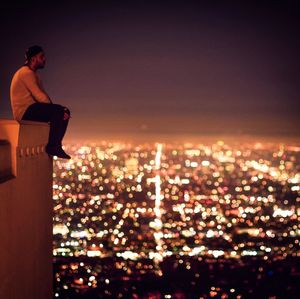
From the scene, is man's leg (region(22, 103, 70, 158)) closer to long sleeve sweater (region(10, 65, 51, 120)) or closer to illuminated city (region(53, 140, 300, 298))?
long sleeve sweater (region(10, 65, 51, 120))

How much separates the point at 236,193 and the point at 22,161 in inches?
1115

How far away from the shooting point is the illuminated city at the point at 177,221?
14984 millimetres

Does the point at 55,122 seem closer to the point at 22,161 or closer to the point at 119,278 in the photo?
the point at 22,161

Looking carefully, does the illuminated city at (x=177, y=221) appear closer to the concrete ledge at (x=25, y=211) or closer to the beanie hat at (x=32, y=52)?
the concrete ledge at (x=25, y=211)

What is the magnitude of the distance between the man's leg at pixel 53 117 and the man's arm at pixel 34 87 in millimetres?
49

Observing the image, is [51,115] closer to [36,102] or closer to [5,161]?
[36,102]

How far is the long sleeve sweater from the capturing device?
5.82m

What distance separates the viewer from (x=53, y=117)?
592cm

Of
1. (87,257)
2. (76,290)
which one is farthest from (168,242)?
(76,290)

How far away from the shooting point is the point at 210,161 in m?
37.0

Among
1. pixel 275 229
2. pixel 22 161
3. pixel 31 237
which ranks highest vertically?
pixel 22 161

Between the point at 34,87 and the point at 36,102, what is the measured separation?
132 mm

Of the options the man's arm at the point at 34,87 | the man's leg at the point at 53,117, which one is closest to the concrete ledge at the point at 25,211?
the man's leg at the point at 53,117

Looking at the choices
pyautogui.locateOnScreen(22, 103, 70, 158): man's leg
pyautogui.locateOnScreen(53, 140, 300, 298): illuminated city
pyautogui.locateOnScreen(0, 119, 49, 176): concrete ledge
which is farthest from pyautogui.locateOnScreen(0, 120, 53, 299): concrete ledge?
pyautogui.locateOnScreen(53, 140, 300, 298): illuminated city
